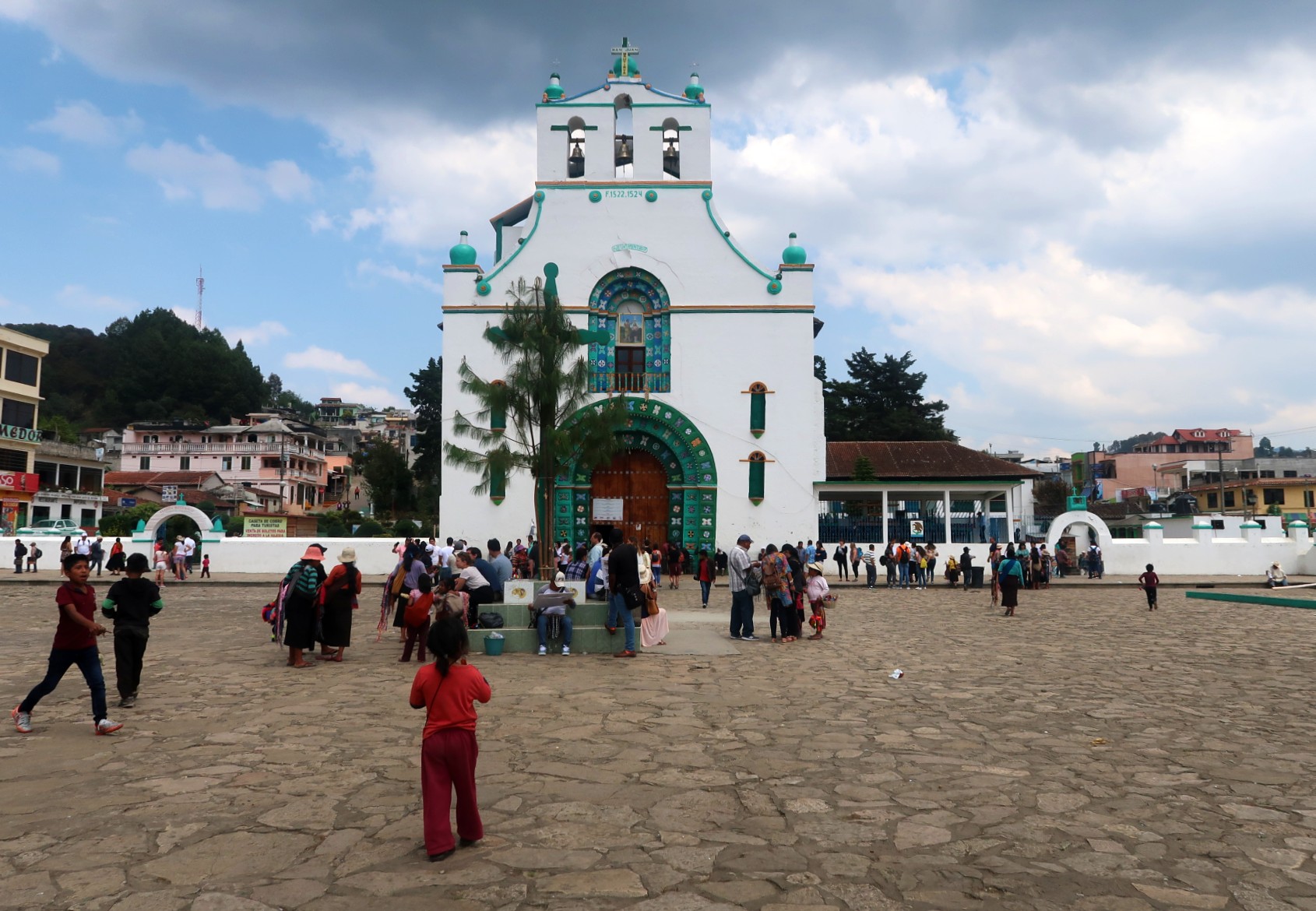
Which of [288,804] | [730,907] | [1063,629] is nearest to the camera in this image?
[730,907]

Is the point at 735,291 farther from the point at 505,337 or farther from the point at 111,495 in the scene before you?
the point at 111,495

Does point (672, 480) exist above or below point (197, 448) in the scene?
below

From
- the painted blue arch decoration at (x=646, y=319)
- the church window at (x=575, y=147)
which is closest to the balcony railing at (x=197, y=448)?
the church window at (x=575, y=147)

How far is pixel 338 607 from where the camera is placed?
403 inches

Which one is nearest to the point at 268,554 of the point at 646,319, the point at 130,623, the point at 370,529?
the point at 370,529

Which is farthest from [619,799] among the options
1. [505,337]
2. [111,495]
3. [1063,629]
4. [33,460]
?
[111,495]

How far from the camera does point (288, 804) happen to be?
16.5ft

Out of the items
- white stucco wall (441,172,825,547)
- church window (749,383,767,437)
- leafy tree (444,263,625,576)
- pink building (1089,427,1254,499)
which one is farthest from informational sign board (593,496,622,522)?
pink building (1089,427,1254,499)

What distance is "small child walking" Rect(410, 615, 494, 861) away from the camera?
4.27 metres

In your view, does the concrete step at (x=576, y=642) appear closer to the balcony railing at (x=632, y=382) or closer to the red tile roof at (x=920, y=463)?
the balcony railing at (x=632, y=382)

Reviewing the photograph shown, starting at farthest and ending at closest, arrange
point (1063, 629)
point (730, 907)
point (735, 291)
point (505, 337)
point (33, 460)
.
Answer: point (33, 460), point (735, 291), point (505, 337), point (1063, 629), point (730, 907)

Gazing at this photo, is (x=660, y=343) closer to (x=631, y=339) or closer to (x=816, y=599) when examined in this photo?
(x=631, y=339)

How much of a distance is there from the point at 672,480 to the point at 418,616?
1622cm

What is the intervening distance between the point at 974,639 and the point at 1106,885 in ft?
29.6
